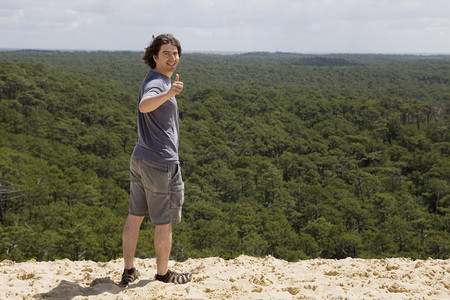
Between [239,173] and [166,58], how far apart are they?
1282 inches

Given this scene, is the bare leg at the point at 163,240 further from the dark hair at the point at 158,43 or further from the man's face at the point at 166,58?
the dark hair at the point at 158,43

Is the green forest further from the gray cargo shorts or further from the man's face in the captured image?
the man's face

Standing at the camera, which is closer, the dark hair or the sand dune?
the sand dune

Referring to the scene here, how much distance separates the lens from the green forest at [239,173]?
21.0 meters

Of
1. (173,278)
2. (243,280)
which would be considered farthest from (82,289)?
(243,280)

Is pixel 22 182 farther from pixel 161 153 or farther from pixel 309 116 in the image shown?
pixel 309 116

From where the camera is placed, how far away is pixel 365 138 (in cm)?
4378

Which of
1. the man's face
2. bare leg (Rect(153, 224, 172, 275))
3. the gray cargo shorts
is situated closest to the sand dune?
bare leg (Rect(153, 224, 172, 275))

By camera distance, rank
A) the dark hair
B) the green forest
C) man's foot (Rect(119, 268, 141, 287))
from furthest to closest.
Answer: the green forest < man's foot (Rect(119, 268, 141, 287)) < the dark hair

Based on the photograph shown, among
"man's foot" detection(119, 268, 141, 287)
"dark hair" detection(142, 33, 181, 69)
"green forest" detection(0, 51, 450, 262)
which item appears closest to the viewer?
"dark hair" detection(142, 33, 181, 69)

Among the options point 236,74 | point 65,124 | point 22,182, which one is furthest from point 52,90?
point 236,74

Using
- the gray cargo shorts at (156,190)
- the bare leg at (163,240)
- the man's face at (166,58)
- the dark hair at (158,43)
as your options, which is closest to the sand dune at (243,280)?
the bare leg at (163,240)

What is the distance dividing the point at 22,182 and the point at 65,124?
17.7 meters

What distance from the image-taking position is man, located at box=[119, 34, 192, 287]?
2.75m
